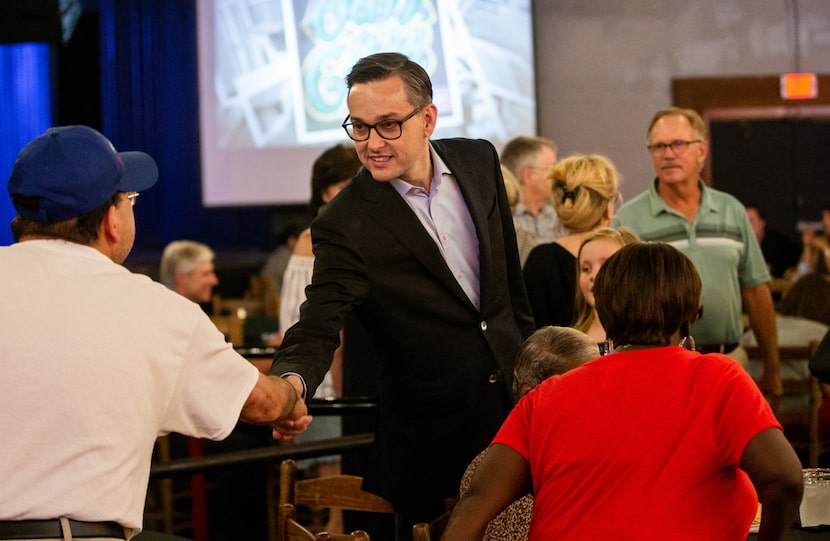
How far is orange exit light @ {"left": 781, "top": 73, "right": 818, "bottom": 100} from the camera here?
837 cm

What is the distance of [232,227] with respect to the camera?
39.5 feet

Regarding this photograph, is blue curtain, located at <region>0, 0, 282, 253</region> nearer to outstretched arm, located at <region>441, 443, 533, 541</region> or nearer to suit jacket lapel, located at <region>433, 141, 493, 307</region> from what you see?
suit jacket lapel, located at <region>433, 141, 493, 307</region>

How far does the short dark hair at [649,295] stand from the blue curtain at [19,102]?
8544 millimetres

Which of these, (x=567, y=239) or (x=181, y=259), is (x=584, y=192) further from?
(x=181, y=259)

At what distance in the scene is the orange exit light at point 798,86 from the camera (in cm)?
837

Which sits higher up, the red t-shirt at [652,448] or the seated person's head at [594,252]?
the seated person's head at [594,252]

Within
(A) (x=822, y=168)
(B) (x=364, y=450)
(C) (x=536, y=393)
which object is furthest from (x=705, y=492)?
(A) (x=822, y=168)

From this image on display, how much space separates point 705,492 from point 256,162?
7.34m

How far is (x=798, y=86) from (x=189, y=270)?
4893mm

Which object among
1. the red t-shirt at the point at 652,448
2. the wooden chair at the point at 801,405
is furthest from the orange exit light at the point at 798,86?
the red t-shirt at the point at 652,448

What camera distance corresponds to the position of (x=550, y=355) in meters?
2.42

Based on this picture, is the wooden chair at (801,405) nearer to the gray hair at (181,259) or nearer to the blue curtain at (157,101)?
the gray hair at (181,259)

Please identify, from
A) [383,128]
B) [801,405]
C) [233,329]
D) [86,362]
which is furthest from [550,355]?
[233,329]

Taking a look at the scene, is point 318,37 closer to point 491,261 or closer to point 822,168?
point 822,168
